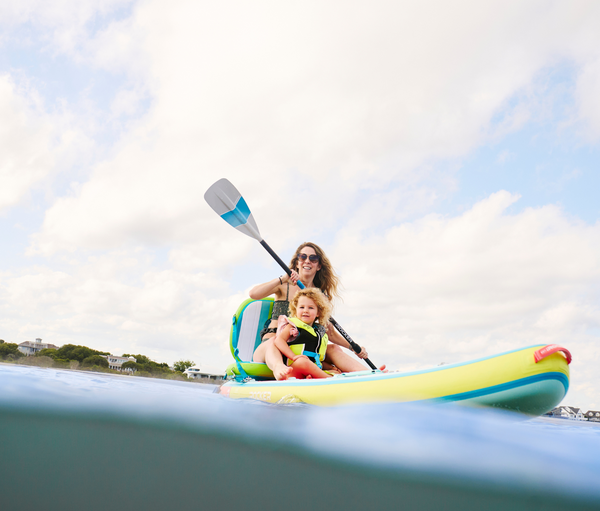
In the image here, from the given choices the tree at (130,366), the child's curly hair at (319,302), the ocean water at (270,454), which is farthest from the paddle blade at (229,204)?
the tree at (130,366)

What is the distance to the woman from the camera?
3.86 m

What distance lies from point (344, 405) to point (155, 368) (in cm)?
2481

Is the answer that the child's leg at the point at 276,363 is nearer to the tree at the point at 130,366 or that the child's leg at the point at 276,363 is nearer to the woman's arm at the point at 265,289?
the woman's arm at the point at 265,289

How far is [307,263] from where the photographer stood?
175 inches

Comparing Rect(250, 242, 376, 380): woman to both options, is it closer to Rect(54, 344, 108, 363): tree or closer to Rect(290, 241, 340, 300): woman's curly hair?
Rect(290, 241, 340, 300): woman's curly hair

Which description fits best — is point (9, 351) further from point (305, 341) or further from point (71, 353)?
point (305, 341)

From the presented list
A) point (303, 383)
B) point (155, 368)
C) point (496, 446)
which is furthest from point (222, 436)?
point (155, 368)

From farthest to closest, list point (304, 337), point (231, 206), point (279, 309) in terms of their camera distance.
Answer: point (231, 206) → point (279, 309) → point (304, 337)

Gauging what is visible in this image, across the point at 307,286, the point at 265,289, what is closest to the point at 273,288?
the point at 265,289

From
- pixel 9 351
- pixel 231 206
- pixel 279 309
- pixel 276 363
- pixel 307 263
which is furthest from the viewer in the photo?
pixel 9 351

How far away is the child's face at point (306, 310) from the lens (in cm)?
360

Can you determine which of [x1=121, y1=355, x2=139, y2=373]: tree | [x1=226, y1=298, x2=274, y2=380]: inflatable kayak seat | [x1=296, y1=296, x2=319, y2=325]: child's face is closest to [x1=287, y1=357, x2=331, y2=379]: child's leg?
[x1=296, y1=296, x2=319, y2=325]: child's face

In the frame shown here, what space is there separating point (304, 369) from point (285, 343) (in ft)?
0.91

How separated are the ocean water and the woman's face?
70.6 inches
